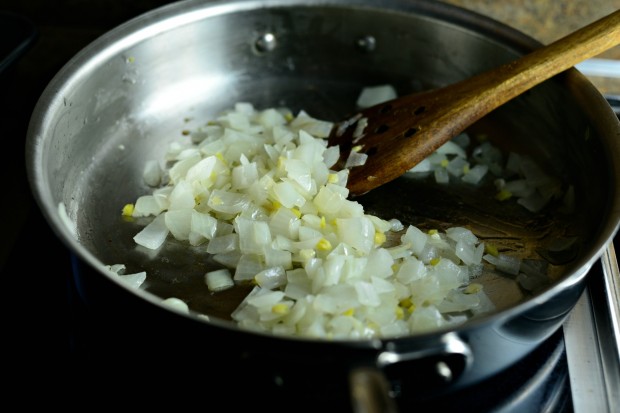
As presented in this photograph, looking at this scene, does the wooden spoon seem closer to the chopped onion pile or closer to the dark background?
the chopped onion pile

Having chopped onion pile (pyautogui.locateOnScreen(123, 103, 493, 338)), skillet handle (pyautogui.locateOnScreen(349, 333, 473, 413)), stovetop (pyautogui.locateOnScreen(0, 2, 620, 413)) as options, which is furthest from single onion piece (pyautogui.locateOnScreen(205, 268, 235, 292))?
skillet handle (pyautogui.locateOnScreen(349, 333, 473, 413))

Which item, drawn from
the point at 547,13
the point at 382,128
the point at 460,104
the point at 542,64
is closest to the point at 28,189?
the point at 382,128

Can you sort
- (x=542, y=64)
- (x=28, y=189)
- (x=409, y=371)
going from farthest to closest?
(x=28, y=189) < (x=542, y=64) < (x=409, y=371)

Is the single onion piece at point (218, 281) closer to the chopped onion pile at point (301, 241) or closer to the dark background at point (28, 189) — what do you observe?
the chopped onion pile at point (301, 241)

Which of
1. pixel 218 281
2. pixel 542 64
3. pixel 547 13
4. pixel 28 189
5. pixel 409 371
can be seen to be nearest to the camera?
pixel 409 371

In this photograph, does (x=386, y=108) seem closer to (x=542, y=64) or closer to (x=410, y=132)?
(x=410, y=132)

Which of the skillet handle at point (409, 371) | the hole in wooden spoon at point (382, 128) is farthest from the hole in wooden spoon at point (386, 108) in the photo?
the skillet handle at point (409, 371)
